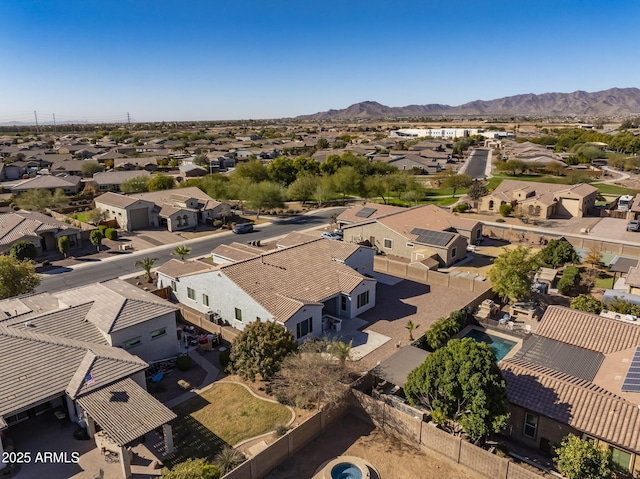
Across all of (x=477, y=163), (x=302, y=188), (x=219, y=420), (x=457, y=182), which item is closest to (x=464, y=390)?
(x=219, y=420)

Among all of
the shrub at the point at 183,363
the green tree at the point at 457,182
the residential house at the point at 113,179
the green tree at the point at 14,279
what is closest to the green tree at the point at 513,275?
the shrub at the point at 183,363

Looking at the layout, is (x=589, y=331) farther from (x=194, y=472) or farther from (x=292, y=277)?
(x=194, y=472)

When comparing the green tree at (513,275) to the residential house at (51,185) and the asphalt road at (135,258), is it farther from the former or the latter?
the residential house at (51,185)

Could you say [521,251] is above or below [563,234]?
above

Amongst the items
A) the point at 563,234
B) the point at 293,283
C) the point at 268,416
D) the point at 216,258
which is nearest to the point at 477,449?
the point at 268,416

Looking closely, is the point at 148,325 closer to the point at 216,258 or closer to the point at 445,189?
the point at 216,258

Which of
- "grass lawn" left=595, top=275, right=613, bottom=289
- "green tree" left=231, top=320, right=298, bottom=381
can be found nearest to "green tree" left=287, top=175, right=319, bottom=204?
"grass lawn" left=595, top=275, right=613, bottom=289

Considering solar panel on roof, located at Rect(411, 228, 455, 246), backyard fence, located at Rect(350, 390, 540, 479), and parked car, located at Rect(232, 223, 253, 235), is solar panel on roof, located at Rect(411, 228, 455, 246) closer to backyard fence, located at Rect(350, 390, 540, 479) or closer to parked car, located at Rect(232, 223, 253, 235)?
parked car, located at Rect(232, 223, 253, 235)
